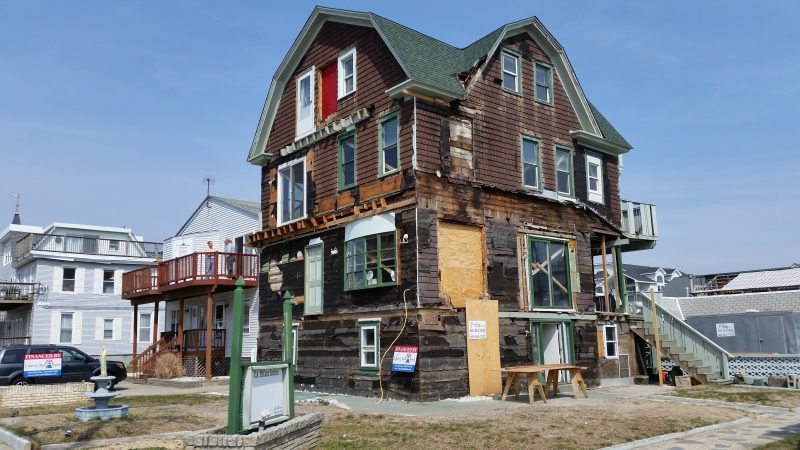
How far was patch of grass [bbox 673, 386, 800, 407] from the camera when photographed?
16456 millimetres

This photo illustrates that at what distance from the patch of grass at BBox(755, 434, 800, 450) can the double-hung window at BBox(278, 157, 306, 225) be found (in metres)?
15.3

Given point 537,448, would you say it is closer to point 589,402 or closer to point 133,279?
point 589,402

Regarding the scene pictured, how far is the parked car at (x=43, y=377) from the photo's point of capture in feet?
69.1

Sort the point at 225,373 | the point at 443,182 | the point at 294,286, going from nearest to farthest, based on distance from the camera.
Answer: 1. the point at 443,182
2. the point at 294,286
3. the point at 225,373

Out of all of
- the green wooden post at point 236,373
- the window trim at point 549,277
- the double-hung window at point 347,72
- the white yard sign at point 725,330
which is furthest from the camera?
the white yard sign at point 725,330

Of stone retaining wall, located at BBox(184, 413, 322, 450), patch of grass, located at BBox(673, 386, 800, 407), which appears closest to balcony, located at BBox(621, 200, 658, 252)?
patch of grass, located at BBox(673, 386, 800, 407)

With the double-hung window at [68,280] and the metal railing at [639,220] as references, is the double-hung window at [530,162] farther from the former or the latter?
the double-hung window at [68,280]

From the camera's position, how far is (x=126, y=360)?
126 feet

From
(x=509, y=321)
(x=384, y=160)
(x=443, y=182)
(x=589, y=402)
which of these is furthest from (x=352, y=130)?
(x=589, y=402)

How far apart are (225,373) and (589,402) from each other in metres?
17.4

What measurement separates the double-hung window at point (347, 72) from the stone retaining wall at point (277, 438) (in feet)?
43.0

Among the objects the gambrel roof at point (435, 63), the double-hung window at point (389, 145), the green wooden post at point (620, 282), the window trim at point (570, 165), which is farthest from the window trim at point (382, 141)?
the green wooden post at point (620, 282)

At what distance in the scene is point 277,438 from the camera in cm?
880

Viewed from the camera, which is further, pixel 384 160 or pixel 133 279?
pixel 133 279
